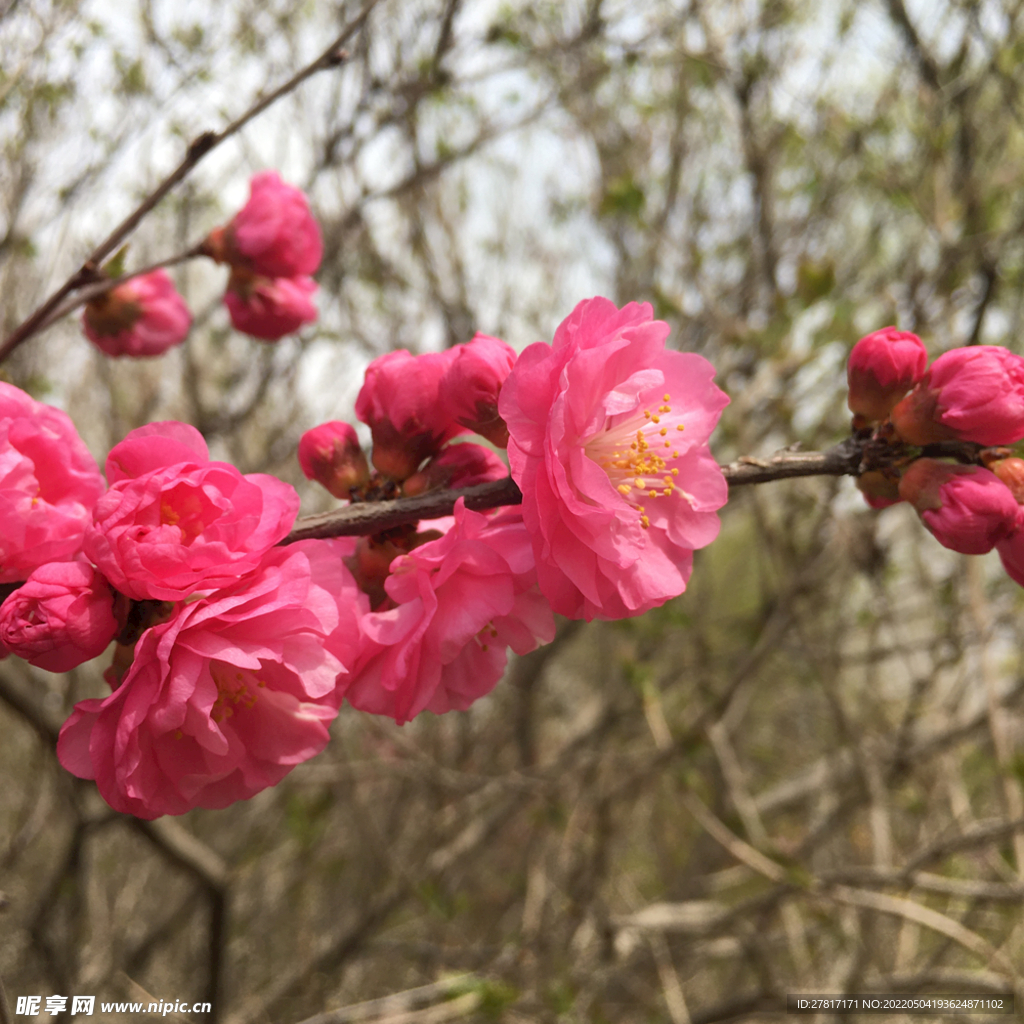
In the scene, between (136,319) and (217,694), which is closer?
(217,694)

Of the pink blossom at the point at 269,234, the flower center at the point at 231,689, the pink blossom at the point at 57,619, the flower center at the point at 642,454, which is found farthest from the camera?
the pink blossom at the point at 269,234

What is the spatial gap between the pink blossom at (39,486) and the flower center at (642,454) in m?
0.68

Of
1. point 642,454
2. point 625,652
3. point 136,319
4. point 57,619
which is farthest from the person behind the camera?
point 625,652

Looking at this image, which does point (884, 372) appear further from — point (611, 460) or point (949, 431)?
point (611, 460)

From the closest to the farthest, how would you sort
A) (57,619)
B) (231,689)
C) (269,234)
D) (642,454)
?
(57,619) → (231,689) → (642,454) → (269,234)

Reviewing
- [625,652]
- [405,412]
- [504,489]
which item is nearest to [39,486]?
[405,412]

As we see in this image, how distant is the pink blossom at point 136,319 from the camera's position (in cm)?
161

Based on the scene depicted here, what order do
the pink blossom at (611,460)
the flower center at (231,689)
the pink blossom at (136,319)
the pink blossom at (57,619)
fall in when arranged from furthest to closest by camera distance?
the pink blossom at (136,319) → the flower center at (231,689) → the pink blossom at (611,460) → the pink blossom at (57,619)

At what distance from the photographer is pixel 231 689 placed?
0.95 m

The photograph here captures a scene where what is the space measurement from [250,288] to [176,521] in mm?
917

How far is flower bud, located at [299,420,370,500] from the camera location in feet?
3.35

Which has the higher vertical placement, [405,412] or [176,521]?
[405,412]

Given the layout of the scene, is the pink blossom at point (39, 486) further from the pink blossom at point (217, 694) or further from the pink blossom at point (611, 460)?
the pink blossom at point (611, 460)

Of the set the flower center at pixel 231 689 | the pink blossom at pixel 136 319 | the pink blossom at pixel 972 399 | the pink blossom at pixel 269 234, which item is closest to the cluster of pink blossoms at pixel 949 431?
the pink blossom at pixel 972 399
